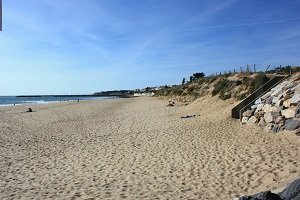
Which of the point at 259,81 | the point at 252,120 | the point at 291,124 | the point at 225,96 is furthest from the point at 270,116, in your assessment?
the point at 225,96

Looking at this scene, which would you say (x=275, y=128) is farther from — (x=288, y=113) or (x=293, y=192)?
(x=293, y=192)

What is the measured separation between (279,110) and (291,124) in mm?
1536

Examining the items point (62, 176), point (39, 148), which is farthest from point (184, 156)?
point (39, 148)

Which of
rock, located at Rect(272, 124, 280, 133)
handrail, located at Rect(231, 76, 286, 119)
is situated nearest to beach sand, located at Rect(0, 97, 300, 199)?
rock, located at Rect(272, 124, 280, 133)

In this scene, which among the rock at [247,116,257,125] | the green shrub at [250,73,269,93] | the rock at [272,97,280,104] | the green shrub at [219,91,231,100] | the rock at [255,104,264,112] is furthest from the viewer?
the green shrub at [219,91,231,100]

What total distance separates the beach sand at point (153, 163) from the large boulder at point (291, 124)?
35 cm

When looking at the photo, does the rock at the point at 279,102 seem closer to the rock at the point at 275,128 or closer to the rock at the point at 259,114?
the rock at the point at 259,114

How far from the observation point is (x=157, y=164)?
11086mm

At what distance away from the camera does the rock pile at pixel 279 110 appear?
13.6 metres

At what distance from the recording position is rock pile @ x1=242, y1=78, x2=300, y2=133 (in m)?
13.6

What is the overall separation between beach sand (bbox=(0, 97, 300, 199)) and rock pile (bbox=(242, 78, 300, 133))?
1.50 ft

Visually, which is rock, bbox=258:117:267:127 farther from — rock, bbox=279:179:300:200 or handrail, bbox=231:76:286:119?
rock, bbox=279:179:300:200

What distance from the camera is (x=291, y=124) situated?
13.2 m

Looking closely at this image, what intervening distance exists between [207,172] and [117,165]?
119 inches
